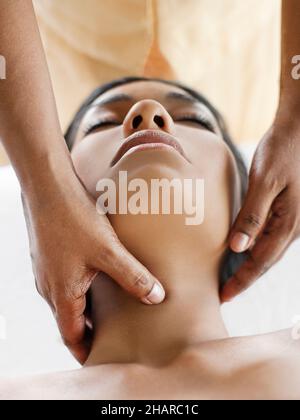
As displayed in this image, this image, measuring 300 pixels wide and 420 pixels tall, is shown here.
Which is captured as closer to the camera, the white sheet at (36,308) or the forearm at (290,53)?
the forearm at (290,53)

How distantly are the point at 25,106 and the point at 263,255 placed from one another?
0.42 m

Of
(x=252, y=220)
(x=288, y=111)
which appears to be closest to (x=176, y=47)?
(x=288, y=111)

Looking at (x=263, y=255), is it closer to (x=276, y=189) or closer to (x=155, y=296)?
(x=276, y=189)

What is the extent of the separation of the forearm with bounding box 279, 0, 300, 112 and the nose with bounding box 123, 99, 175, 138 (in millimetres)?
188

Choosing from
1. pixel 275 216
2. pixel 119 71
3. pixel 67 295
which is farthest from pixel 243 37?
pixel 67 295

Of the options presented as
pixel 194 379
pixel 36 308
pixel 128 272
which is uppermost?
Answer: pixel 128 272

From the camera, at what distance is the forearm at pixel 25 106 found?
2.83ft

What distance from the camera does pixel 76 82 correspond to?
5.44 feet

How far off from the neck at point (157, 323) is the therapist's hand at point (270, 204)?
10 cm

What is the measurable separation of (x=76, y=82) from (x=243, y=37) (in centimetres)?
42

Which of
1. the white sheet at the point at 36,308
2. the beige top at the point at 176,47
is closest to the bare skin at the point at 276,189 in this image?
the white sheet at the point at 36,308

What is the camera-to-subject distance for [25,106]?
0.87 meters

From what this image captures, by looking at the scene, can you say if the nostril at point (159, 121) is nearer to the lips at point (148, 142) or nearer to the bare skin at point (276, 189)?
the lips at point (148, 142)

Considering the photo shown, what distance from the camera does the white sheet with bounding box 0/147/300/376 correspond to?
118cm
